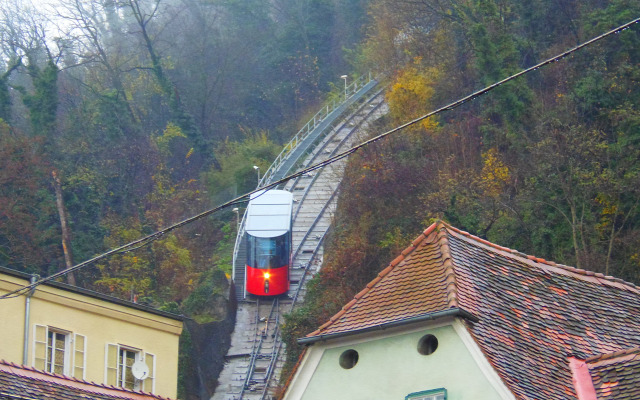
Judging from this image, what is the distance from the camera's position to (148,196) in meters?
54.5

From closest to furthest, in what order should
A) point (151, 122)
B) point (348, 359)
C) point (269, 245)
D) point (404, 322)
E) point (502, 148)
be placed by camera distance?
point (404, 322), point (348, 359), point (269, 245), point (502, 148), point (151, 122)

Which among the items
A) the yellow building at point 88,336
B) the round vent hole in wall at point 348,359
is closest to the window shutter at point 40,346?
the yellow building at point 88,336

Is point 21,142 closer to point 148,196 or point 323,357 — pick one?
point 148,196

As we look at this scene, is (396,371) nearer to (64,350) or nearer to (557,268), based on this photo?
(557,268)

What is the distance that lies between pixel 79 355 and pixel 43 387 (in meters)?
4.65

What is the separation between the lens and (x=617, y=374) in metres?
15.0

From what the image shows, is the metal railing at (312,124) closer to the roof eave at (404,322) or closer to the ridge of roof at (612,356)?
the roof eave at (404,322)

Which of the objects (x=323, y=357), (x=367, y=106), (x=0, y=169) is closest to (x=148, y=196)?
(x=0, y=169)

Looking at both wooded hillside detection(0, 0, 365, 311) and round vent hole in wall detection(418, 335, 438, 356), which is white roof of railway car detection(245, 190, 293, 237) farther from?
round vent hole in wall detection(418, 335, 438, 356)

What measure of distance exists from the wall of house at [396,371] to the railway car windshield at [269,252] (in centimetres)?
2520

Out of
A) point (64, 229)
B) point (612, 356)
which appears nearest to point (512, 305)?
point (612, 356)

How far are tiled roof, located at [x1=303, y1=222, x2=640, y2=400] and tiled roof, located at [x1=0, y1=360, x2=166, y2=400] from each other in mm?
3337

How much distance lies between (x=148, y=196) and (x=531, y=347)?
40257mm

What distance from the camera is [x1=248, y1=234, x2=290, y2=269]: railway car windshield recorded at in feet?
138
